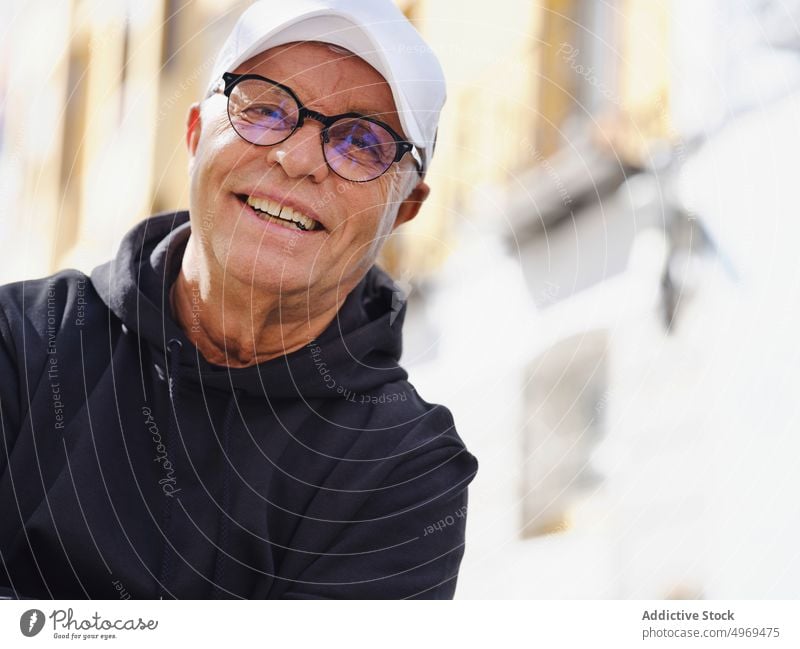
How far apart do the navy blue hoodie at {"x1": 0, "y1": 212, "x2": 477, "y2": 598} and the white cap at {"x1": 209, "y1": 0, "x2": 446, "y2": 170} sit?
196mm

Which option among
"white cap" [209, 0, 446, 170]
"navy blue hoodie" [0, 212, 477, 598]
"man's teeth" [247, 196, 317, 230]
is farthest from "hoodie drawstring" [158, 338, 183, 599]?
"white cap" [209, 0, 446, 170]

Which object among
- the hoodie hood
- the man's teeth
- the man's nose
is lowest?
the hoodie hood

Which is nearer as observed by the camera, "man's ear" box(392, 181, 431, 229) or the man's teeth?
the man's teeth

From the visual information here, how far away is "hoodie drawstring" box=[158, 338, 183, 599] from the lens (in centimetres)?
95

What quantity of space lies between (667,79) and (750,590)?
0.65 m

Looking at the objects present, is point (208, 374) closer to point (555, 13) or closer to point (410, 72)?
point (410, 72)

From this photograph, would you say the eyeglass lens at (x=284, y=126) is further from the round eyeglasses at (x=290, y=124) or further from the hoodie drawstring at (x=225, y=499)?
the hoodie drawstring at (x=225, y=499)

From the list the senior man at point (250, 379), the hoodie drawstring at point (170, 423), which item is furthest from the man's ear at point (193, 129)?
the hoodie drawstring at point (170, 423)

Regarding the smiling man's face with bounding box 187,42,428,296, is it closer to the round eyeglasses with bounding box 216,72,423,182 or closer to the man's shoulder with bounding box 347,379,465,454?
the round eyeglasses with bounding box 216,72,423,182

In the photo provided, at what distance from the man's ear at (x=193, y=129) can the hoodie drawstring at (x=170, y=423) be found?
0.19 m

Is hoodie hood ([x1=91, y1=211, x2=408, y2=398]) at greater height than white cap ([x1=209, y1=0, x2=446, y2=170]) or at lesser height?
lesser

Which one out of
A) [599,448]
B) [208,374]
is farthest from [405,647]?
[599,448]

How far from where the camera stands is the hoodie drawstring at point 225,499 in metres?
0.95

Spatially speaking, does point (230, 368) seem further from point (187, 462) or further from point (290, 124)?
point (290, 124)
